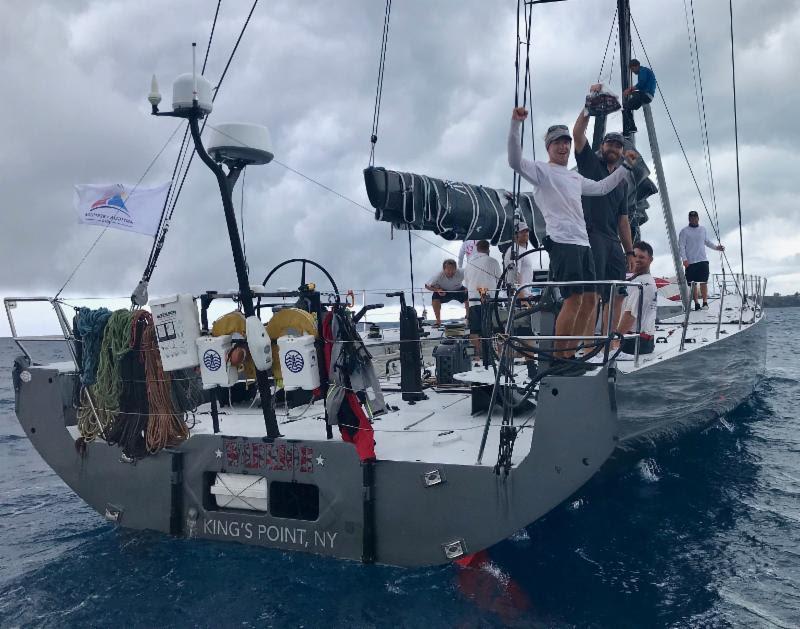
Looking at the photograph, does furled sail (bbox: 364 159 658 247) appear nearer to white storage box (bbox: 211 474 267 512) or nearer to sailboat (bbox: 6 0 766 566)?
sailboat (bbox: 6 0 766 566)

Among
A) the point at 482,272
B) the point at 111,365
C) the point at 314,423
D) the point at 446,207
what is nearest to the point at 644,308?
the point at 446,207

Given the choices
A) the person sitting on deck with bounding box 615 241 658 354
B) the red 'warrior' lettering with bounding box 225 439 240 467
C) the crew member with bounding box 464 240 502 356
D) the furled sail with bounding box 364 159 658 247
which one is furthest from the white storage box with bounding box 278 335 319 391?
the crew member with bounding box 464 240 502 356

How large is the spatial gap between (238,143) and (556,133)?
2546 mm

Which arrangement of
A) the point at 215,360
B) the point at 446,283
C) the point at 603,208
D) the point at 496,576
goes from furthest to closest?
1. the point at 446,283
2. the point at 603,208
3. the point at 215,360
4. the point at 496,576

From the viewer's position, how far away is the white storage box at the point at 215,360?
509 centimetres

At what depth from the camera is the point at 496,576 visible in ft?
15.5

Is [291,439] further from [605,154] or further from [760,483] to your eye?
[760,483]

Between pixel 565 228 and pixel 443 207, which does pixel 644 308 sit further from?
pixel 443 207

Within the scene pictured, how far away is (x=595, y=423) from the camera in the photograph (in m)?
4.14

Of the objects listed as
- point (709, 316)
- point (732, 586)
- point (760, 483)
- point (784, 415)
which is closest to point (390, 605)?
point (732, 586)

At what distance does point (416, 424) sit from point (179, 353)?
2.10m

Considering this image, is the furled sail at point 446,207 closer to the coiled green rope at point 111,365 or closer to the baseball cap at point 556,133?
the baseball cap at point 556,133

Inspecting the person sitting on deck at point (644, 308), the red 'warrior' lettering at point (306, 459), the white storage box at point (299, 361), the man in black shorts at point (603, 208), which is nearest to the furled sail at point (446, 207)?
the man in black shorts at point (603, 208)

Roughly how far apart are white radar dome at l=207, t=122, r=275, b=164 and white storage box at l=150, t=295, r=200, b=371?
119 cm
